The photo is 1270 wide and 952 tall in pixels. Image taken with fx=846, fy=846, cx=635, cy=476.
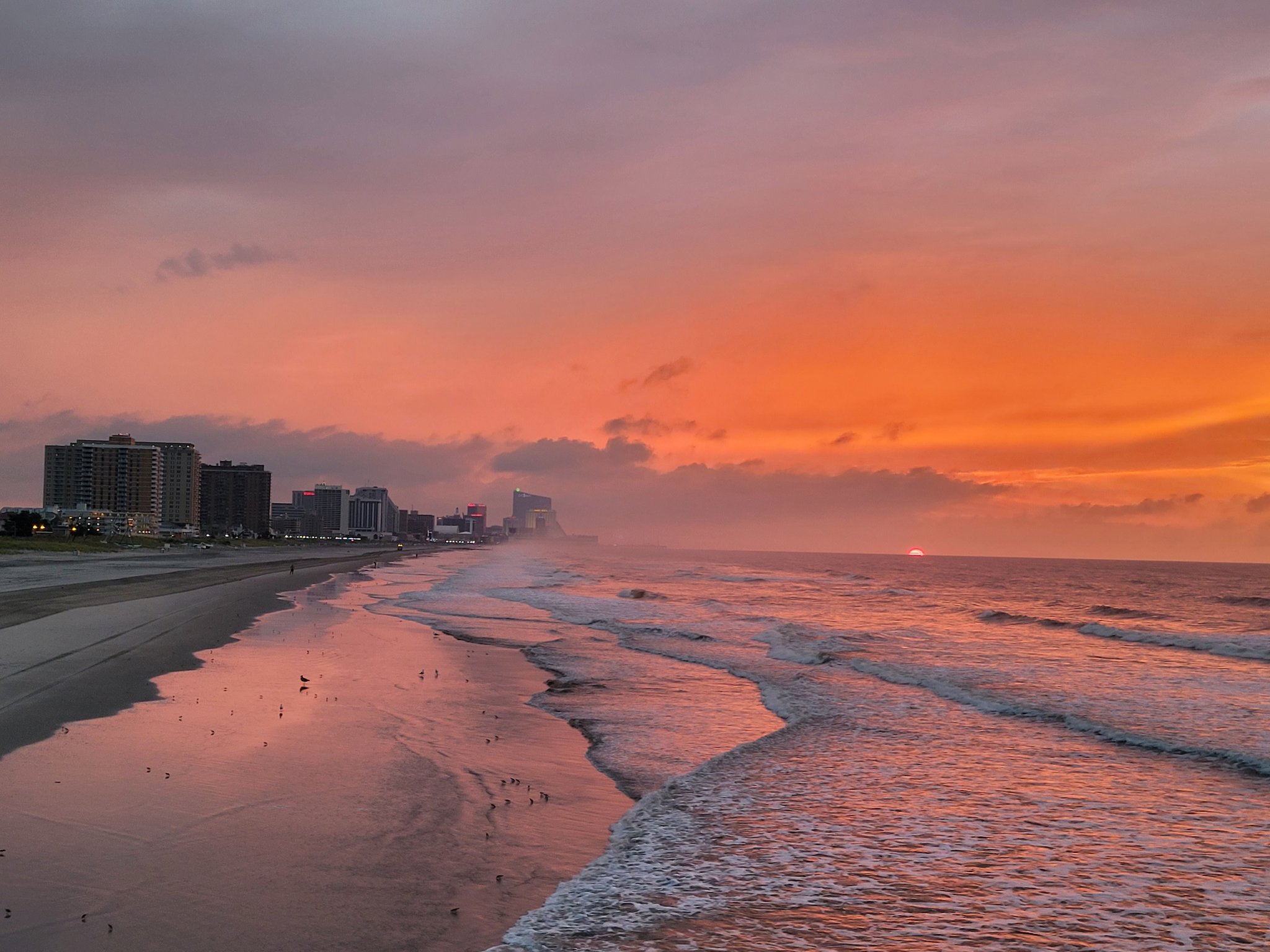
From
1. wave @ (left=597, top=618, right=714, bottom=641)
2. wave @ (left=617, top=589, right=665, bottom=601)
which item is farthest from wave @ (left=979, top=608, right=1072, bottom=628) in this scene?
wave @ (left=597, top=618, right=714, bottom=641)

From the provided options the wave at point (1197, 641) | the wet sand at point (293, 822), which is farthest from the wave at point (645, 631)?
the wave at point (1197, 641)

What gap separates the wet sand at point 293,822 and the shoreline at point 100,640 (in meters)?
0.97

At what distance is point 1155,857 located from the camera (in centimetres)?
938

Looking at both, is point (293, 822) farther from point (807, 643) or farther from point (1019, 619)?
point (1019, 619)

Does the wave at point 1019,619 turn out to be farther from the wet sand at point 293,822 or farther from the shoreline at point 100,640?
the shoreline at point 100,640

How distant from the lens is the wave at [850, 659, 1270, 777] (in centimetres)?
1442

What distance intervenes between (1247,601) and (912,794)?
277 feet

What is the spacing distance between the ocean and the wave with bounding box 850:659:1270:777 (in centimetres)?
10

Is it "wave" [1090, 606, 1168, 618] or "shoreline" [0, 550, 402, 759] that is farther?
"wave" [1090, 606, 1168, 618]

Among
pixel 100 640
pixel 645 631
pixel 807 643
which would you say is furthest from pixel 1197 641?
pixel 100 640

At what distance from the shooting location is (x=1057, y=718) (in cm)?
1805

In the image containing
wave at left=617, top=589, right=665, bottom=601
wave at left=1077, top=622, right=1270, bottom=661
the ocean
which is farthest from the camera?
wave at left=617, top=589, right=665, bottom=601

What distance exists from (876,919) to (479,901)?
3.54m

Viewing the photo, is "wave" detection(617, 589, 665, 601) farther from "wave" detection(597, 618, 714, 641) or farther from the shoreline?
the shoreline
